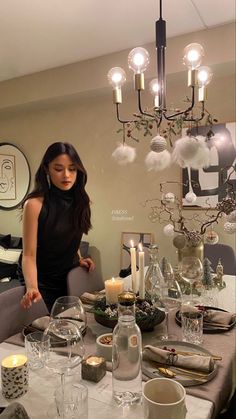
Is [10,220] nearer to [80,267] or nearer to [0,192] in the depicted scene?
[0,192]

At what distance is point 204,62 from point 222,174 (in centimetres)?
90

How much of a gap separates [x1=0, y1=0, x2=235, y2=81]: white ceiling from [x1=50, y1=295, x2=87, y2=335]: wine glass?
75.2 inches

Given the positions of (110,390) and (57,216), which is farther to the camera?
(57,216)

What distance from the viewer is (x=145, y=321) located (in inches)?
46.9

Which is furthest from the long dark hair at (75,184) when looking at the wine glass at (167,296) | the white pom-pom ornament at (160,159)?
the wine glass at (167,296)

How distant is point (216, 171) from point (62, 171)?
4.75 ft

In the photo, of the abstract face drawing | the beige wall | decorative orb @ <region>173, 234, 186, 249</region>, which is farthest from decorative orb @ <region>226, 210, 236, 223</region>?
the abstract face drawing

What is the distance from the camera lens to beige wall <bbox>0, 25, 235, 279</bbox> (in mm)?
2879

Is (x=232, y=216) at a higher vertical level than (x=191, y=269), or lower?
higher

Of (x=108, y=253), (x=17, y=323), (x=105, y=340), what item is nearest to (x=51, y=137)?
(x=108, y=253)

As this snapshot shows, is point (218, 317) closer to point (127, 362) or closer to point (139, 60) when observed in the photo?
point (127, 362)

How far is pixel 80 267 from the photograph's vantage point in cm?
200

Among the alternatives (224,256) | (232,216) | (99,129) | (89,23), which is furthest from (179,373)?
(99,129)

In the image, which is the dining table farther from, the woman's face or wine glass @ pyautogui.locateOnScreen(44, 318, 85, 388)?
the woman's face
